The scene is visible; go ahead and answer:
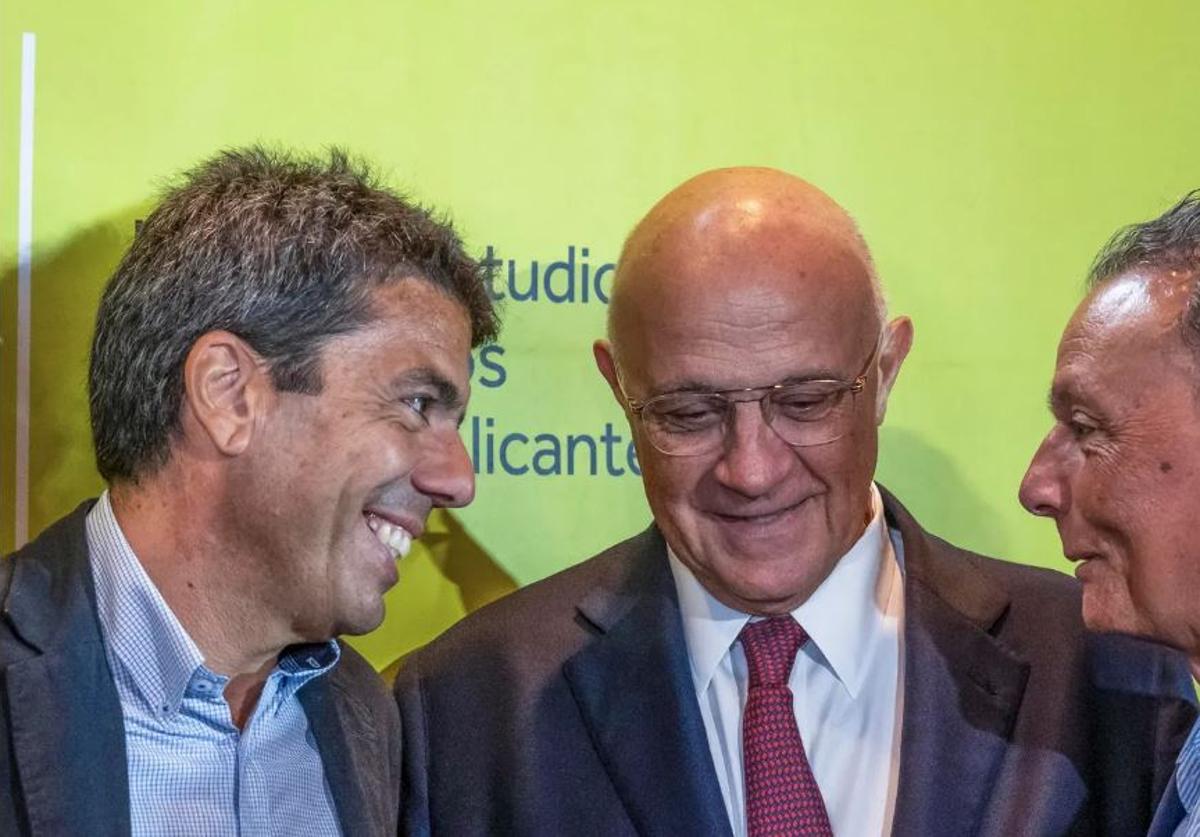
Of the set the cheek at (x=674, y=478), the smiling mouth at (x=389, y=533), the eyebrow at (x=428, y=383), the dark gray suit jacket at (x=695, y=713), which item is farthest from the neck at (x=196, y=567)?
the cheek at (x=674, y=478)

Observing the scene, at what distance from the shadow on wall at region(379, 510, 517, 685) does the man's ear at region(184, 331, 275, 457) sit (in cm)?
75

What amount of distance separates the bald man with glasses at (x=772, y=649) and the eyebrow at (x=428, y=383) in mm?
357

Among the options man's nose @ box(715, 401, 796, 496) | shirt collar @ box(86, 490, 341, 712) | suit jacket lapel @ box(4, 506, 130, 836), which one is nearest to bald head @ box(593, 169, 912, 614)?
man's nose @ box(715, 401, 796, 496)

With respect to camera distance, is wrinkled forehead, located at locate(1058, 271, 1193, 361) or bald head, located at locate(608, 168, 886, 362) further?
bald head, located at locate(608, 168, 886, 362)

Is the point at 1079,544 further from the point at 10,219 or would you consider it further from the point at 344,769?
the point at 10,219

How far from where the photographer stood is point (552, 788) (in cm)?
233

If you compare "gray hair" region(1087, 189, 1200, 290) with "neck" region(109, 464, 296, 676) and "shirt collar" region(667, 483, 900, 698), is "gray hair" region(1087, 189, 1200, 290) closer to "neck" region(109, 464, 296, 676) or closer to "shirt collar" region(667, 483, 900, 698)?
"shirt collar" region(667, 483, 900, 698)

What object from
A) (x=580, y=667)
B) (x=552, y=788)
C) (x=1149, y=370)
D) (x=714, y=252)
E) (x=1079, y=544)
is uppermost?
(x=714, y=252)

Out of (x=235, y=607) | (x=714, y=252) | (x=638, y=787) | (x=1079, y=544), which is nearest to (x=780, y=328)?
(x=714, y=252)

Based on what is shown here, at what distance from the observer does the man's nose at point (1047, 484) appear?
80.7 inches

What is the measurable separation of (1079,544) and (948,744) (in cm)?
41

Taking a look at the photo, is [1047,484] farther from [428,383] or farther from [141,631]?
[141,631]

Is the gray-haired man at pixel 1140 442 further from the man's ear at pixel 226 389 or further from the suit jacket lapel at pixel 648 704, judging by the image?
the man's ear at pixel 226 389

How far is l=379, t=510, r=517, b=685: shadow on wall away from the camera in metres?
2.72
